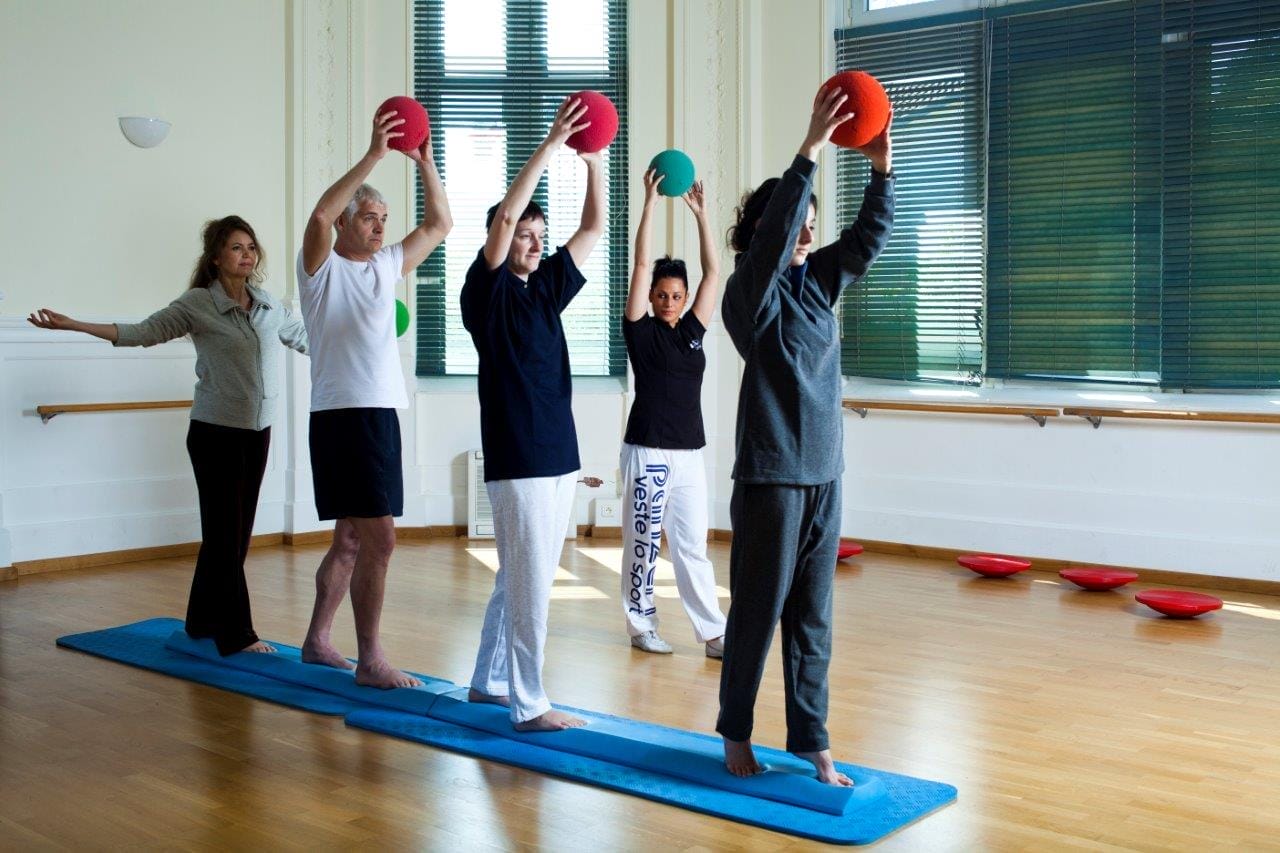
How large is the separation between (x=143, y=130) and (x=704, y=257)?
3.05 meters

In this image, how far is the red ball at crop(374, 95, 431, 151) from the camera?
3191mm

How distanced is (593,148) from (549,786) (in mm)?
1460

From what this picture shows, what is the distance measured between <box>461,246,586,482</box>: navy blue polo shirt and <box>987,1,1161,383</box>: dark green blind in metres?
3.49

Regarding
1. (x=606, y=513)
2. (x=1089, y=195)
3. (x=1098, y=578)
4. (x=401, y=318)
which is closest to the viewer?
(x=401, y=318)

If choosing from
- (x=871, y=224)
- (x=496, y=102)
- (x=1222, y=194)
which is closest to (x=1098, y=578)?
(x=1222, y=194)

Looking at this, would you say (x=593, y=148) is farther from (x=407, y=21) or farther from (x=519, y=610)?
(x=407, y=21)

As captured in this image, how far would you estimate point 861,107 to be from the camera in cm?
257

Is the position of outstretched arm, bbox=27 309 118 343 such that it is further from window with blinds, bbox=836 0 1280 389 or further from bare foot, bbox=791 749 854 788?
window with blinds, bbox=836 0 1280 389

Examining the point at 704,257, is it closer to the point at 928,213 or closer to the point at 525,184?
the point at 525,184

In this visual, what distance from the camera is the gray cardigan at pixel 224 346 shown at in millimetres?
3969

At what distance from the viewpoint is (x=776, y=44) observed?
21.7ft

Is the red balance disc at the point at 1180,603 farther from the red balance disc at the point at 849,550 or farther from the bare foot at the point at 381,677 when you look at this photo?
the bare foot at the point at 381,677

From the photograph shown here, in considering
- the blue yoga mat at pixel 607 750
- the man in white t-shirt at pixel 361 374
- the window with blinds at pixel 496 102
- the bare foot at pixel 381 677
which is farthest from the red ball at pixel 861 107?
the window with blinds at pixel 496 102

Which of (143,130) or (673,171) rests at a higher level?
(143,130)
